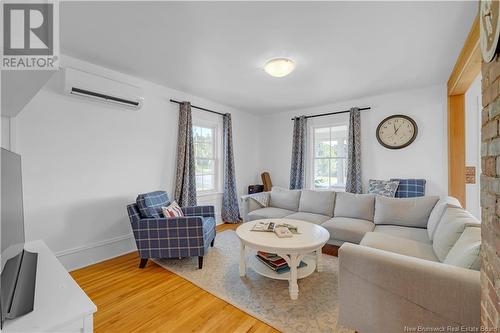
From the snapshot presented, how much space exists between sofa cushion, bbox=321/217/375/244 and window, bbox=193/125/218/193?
90.4 inches

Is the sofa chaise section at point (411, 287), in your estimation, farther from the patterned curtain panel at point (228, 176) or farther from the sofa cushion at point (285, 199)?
the patterned curtain panel at point (228, 176)

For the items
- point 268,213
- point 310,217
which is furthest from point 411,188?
point 268,213

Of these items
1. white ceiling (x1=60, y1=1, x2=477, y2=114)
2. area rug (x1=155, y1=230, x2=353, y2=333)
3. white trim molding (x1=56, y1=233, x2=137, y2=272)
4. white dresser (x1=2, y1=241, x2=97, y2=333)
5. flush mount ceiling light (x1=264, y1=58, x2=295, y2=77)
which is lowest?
area rug (x1=155, y1=230, x2=353, y2=333)

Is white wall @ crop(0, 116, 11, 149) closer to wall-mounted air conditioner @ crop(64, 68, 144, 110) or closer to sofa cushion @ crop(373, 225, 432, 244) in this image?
wall-mounted air conditioner @ crop(64, 68, 144, 110)

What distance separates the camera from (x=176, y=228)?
2535 mm

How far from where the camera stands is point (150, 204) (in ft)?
9.05

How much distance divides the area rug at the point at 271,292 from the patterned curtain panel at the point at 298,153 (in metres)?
1.97

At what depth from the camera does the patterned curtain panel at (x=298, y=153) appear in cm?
459

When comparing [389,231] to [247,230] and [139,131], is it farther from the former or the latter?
[139,131]

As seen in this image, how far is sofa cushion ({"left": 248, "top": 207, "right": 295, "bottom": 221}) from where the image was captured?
3459mm

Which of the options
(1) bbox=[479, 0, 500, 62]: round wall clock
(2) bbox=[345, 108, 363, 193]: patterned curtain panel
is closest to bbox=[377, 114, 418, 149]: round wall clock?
(2) bbox=[345, 108, 363, 193]: patterned curtain panel

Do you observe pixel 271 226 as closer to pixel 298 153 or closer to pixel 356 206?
pixel 356 206

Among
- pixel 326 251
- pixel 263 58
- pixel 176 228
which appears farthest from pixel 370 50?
pixel 176 228

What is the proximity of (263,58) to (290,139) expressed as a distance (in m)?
2.60
